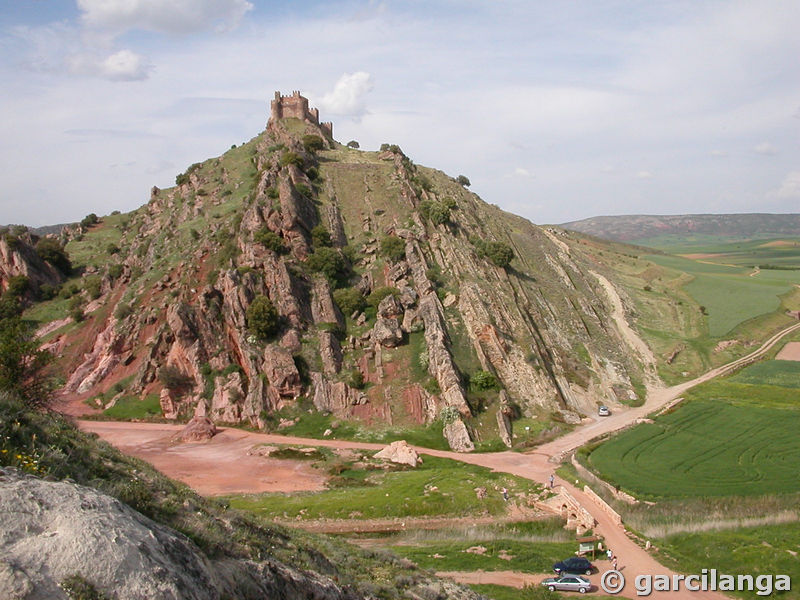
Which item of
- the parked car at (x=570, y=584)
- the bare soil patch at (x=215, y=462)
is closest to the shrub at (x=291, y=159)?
the bare soil patch at (x=215, y=462)

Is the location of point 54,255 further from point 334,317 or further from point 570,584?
point 570,584

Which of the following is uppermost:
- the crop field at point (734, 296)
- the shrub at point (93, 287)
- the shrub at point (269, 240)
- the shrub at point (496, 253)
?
the shrub at point (269, 240)

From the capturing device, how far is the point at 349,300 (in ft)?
194

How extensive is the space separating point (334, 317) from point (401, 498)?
26739 millimetres

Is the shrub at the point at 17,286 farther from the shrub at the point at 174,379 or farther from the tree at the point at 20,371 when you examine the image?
the tree at the point at 20,371

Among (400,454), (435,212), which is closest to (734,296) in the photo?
(435,212)

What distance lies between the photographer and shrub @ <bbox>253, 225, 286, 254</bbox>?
61.8 meters

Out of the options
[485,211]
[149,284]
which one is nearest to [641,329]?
[485,211]

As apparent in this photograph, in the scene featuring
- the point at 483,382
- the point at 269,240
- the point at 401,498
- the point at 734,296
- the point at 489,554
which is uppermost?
the point at 269,240

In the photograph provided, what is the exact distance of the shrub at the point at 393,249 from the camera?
6438 centimetres

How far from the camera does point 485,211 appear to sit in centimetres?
9375

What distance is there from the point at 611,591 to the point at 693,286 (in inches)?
3709

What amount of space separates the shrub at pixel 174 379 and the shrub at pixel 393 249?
25.7m

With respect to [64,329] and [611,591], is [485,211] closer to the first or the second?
[64,329]
